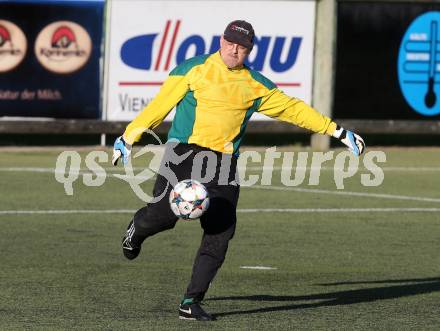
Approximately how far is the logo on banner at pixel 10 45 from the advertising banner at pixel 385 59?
6.03m

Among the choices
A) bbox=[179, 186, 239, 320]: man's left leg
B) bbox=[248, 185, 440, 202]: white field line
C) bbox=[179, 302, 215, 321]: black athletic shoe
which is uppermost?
bbox=[248, 185, 440, 202]: white field line

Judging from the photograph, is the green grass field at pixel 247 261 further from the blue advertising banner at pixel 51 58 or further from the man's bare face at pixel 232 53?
the blue advertising banner at pixel 51 58

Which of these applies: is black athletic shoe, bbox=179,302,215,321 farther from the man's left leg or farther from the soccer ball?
the soccer ball

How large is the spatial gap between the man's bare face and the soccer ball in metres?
0.90

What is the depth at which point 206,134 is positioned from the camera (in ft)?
33.2

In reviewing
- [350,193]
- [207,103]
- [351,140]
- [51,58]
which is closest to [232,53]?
[207,103]

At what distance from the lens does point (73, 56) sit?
→ 24.5 meters

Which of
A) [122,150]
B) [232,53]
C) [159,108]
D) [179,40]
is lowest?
[122,150]

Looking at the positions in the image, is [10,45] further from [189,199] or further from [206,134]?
[189,199]

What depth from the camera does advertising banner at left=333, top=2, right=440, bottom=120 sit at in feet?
86.0

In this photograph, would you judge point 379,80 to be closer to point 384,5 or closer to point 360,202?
point 384,5

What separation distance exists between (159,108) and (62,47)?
48.3 ft

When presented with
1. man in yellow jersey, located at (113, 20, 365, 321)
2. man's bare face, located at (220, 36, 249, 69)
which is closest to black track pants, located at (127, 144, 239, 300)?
man in yellow jersey, located at (113, 20, 365, 321)

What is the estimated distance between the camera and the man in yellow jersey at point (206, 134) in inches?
394
